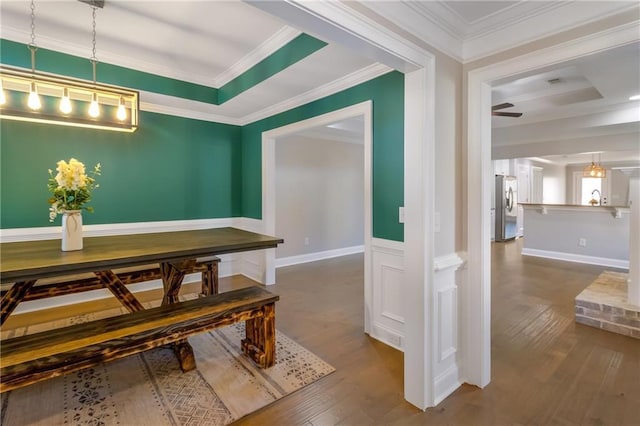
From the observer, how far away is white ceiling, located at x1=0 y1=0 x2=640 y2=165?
71.2 inches

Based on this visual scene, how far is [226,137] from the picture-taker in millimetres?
4711

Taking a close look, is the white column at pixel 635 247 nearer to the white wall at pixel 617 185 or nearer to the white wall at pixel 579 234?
the white wall at pixel 579 234

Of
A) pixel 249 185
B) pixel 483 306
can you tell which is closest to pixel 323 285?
pixel 249 185

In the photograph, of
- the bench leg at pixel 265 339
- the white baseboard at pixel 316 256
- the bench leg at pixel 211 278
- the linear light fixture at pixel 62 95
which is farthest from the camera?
the white baseboard at pixel 316 256

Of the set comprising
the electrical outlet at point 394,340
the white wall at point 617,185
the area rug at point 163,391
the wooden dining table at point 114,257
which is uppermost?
the white wall at point 617,185

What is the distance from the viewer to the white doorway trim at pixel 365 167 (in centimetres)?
290

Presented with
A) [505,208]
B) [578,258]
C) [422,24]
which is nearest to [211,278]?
[422,24]

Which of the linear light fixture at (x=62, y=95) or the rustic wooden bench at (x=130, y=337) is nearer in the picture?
the rustic wooden bench at (x=130, y=337)

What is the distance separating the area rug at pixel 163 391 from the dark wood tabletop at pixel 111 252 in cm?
88

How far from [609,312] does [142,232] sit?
17.5 ft

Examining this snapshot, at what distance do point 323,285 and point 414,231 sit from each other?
2.72 metres

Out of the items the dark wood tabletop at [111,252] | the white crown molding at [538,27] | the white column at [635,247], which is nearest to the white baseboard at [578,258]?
the white column at [635,247]

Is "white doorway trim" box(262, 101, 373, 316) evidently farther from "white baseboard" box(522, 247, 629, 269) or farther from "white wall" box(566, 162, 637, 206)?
"white wall" box(566, 162, 637, 206)

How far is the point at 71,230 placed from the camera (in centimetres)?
219
